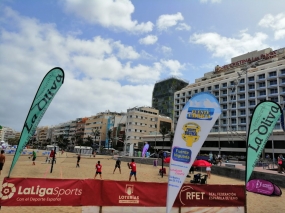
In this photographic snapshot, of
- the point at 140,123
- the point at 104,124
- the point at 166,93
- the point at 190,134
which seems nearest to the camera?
the point at 190,134

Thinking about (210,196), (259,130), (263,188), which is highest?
(259,130)

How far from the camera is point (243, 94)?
7131 centimetres

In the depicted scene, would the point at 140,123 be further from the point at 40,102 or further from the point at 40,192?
the point at 40,192

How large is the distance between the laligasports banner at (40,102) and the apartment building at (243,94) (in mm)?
53298

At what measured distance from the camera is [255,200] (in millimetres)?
13391

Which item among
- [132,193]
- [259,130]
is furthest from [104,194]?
[259,130]

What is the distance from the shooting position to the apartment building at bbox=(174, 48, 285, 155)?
6172cm

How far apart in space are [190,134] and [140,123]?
8510 centimetres

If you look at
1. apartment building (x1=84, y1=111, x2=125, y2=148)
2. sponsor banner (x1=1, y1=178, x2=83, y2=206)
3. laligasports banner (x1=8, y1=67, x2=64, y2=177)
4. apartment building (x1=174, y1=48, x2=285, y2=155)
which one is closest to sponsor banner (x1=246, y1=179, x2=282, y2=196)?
sponsor banner (x1=1, y1=178, x2=83, y2=206)

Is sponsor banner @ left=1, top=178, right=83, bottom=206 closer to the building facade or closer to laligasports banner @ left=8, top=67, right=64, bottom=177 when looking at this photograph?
laligasports banner @ left=8, top=67, right=64, bottom=177

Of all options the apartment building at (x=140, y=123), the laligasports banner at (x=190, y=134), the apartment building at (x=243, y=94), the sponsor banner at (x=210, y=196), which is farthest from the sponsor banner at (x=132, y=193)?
the apartment building at (x=140, y=123)

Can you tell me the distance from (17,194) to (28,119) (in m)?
2.55

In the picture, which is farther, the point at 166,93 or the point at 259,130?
the point at 166,93

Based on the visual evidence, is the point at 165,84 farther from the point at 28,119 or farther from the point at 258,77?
the point at 28,119
